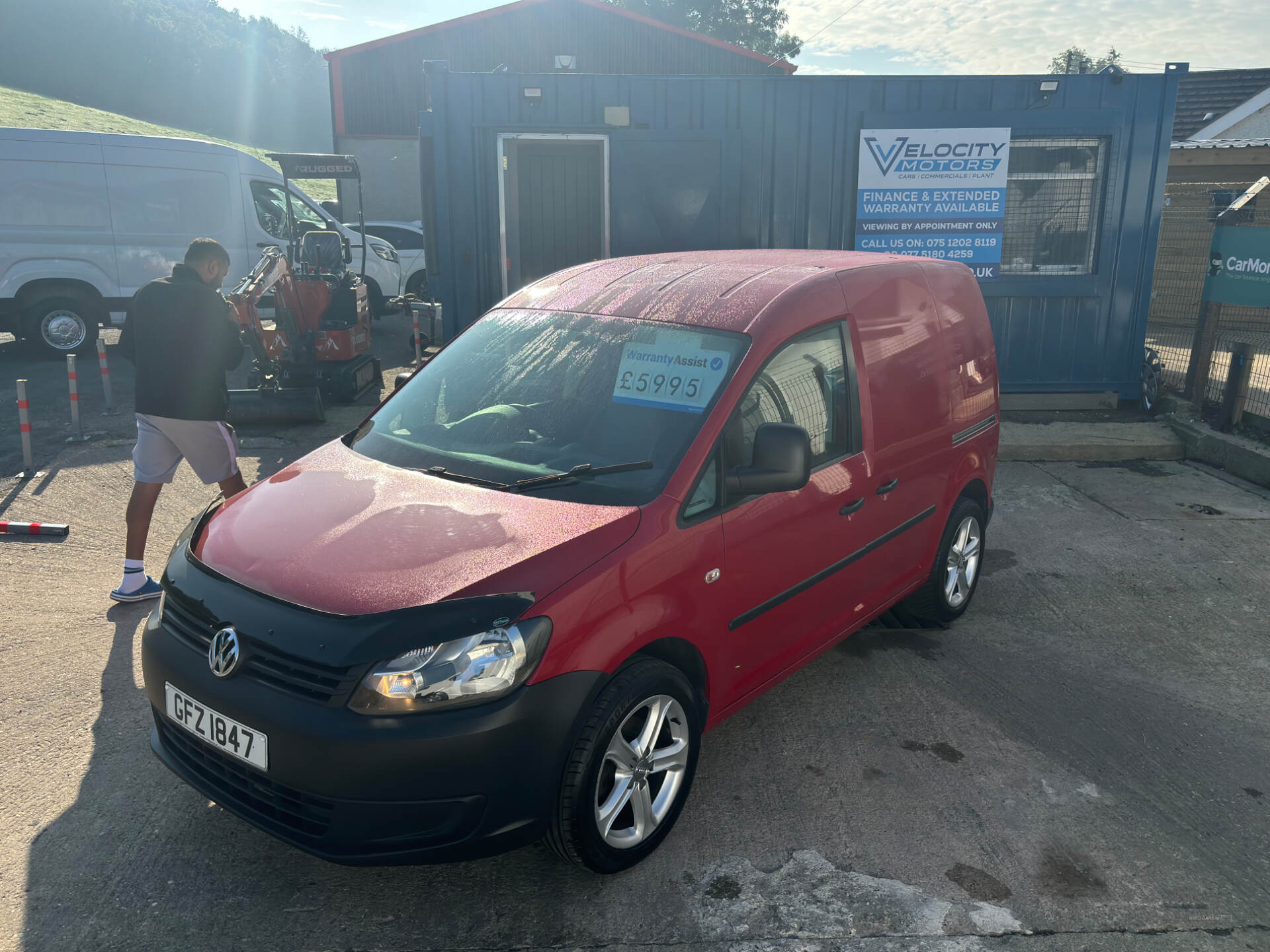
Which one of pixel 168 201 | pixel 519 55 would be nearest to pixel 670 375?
pixel 168 201

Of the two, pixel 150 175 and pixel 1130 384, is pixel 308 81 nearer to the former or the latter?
pixel 150 175

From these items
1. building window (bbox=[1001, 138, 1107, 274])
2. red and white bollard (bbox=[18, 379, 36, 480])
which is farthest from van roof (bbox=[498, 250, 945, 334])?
building window (bbox=[1001, 138, 1107, 274])

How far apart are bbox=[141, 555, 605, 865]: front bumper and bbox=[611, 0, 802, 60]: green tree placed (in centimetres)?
5940

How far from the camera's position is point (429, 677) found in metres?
2.58

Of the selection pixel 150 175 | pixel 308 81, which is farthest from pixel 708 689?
pixel 308 81

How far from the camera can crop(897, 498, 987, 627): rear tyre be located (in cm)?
484

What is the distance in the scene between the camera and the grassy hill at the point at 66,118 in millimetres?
37094

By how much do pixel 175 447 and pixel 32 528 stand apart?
5.17 feet

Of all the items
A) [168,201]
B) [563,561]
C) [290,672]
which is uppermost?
[168,201]

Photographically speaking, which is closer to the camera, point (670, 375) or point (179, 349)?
point (670, 375)

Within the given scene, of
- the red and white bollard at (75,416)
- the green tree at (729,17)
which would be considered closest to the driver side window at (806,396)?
the red and white bollard at (75,416)

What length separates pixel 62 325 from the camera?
40.9 ft

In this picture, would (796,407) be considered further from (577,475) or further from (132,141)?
(132,141)

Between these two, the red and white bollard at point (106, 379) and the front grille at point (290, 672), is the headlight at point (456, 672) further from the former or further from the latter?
the red and white bollard at point (106, 379)
